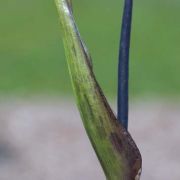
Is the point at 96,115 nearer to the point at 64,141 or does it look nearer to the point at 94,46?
the point at 64,141

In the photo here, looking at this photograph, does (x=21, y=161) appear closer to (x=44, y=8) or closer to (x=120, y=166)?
(x=44, y=8)

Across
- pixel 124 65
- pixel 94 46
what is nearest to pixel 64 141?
pixel 94 46

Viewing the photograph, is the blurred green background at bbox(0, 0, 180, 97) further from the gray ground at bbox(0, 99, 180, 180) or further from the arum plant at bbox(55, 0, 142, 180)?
the arum plant at bbox(55, 0, 142, 180)

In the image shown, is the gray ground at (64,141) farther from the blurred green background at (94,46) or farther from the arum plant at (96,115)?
the arum plant at (96,115)

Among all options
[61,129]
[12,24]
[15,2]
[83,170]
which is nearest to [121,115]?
[83,170]

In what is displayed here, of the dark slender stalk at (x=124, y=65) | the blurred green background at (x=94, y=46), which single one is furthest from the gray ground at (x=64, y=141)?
the dark slender stalk at (x=124, y=65)
